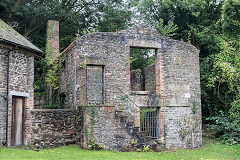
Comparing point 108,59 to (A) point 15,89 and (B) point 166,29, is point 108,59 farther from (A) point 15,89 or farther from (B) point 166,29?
(B) point 166,29

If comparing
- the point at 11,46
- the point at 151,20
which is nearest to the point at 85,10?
the point at 151,20

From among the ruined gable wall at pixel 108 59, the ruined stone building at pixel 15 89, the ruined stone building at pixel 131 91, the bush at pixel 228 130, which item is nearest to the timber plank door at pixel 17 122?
the ruined stone building at pixel 15 89

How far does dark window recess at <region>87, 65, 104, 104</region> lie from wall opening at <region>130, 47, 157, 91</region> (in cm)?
336

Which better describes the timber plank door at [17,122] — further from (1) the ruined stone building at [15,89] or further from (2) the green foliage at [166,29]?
(2) the green foliage at [166,29]

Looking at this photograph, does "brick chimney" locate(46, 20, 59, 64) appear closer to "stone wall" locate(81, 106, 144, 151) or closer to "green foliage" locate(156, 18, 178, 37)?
"green foliage" locate(156, 18, 178, 37)

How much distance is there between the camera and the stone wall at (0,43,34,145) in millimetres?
12094

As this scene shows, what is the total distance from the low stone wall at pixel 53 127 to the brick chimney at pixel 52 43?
5.41m

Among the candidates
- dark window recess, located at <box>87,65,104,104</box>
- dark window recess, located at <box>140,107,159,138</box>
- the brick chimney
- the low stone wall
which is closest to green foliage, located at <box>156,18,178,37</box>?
dark window recess, located at <box>87,65,104,104</box>

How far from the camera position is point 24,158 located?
31.8 ft

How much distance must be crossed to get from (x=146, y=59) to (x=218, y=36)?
20.7 feet

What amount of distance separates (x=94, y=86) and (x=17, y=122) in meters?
4.13

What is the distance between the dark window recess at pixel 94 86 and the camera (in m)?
14.6

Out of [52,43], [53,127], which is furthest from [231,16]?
[52,43]

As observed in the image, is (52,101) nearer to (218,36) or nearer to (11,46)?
(11,46)
